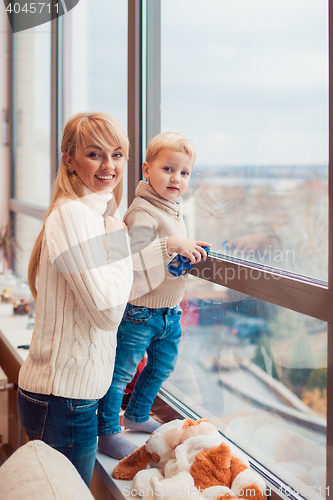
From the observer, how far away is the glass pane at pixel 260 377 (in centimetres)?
96

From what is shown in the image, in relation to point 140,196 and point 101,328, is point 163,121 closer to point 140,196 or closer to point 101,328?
point 140,196

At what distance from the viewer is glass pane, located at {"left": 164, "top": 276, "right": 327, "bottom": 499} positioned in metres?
0.96

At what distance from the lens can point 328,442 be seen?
87 cm

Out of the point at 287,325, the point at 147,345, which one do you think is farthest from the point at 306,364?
the point at 147,345

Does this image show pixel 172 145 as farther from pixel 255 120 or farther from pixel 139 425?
pixel 139 425

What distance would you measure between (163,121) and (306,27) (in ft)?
2.04

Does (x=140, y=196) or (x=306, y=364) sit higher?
(x=140, y=196)

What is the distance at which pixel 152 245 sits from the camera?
3.77 ft

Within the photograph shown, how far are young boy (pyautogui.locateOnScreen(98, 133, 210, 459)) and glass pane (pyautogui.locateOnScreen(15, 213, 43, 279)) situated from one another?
6.12 feet

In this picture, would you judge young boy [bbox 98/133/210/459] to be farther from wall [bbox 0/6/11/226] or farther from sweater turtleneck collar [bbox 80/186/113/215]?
wall [bbox 0/6/11/226]

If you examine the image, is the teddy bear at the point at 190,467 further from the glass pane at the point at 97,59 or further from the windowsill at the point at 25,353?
the glass pane at the point at 97,59

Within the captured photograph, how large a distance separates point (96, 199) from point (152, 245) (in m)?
0.18
